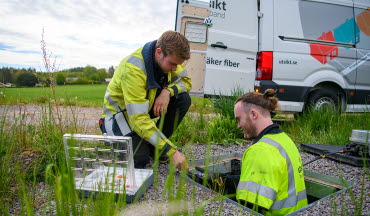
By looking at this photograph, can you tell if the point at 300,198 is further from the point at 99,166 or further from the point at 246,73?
the point at 246,73

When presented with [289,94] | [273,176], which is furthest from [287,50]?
[273,176]

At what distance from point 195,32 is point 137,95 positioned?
A: 4.38 m

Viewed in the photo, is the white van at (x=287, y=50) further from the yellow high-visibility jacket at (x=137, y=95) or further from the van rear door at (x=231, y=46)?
the yellow high-visibility jacket at (x=137, y=95)

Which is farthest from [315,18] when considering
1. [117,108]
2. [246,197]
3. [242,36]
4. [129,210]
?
[129,210]

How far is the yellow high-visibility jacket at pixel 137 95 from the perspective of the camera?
90.5 inches

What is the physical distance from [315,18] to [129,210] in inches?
194

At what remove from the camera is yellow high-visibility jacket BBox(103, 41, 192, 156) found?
2299 millimetres

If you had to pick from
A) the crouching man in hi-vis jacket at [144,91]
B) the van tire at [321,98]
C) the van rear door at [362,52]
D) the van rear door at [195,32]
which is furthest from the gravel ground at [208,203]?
the van rear door at [195,32]

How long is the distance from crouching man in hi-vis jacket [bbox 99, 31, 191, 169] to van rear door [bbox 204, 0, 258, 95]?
227cm

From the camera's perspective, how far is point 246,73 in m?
5.18

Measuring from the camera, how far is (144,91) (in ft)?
8.25

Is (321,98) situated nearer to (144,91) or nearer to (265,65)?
(265,65)

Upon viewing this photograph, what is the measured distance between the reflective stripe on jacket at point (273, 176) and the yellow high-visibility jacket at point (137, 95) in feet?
1.99

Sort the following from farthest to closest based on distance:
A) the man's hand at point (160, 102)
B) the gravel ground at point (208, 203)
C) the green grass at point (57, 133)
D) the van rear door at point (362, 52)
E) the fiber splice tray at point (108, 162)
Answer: the van rear door at point (362, 52), the man's hand at point (160, 102), the green grass at point (57, 133), the fiber splice tray at point (108, 162), the gravel ground at point (208, 203)
